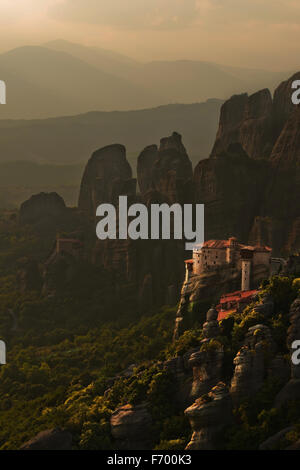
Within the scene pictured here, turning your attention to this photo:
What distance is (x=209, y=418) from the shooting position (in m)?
70.6

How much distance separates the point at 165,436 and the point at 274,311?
1350 cm

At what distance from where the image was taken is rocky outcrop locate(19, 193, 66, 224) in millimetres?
157875

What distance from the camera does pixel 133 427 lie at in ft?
243

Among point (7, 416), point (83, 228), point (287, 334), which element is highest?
point (83, 228)

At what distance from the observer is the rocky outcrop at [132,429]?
7362 cm

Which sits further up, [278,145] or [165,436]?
[278,145]

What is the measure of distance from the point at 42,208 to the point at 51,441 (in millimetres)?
86082

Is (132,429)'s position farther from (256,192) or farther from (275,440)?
(256,192)

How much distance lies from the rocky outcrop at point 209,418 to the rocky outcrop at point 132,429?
13.4 feet

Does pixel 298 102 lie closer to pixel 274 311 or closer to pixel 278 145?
pixel 278 145

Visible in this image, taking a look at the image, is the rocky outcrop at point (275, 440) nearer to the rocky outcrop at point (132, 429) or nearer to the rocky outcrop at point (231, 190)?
the rocky outcrop at point (132, 429)

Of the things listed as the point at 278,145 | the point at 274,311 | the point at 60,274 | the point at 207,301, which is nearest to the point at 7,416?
the point at 207,301

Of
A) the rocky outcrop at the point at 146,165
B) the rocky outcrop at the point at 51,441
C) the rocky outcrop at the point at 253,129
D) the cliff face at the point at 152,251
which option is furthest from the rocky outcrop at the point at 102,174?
the rocky outcrop at the point at 51,441
